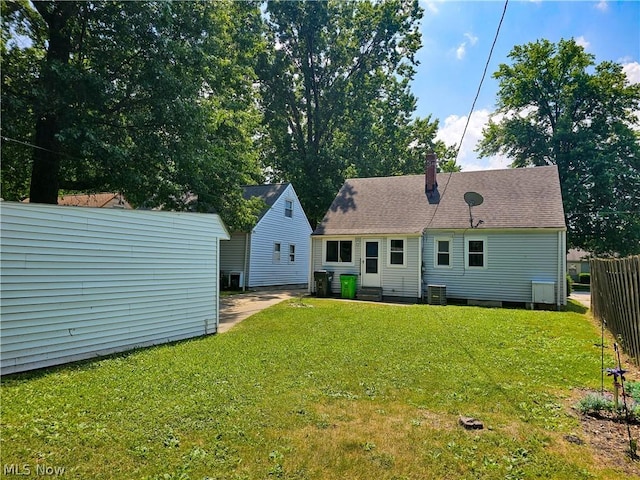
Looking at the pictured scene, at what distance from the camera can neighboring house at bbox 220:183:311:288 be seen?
1925 cm

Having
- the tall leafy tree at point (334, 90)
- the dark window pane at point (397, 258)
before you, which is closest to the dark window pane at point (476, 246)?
the dark window pane at point (397, 258)

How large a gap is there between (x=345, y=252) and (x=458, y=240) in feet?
Answer: 15.3

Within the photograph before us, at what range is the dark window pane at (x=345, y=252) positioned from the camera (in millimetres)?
16109

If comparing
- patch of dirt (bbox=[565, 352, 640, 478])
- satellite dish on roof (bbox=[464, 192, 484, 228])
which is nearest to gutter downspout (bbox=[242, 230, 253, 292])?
satellite dish on roof (bbox=[464, 192, 484, 228])

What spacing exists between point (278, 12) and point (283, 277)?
20.4 meters

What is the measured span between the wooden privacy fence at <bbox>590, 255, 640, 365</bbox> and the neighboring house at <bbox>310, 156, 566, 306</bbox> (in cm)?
429

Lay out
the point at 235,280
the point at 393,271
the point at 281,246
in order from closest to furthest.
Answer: the point at 393,271 < the point at 235,280 < the point at 281,246

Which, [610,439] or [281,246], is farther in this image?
[281,246]

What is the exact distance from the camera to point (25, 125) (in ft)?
38.3

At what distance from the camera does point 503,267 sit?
13.8 m

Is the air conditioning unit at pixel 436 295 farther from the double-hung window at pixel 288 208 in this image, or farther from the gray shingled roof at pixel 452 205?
the double-hung window at pixel 288 208

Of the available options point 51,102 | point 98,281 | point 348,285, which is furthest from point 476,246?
point 51,102

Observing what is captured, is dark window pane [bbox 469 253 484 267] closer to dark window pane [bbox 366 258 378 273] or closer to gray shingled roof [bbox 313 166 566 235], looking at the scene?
gray shingled roof [bbox 313 166 566 235]

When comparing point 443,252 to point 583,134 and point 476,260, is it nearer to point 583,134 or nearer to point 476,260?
point 476,260
